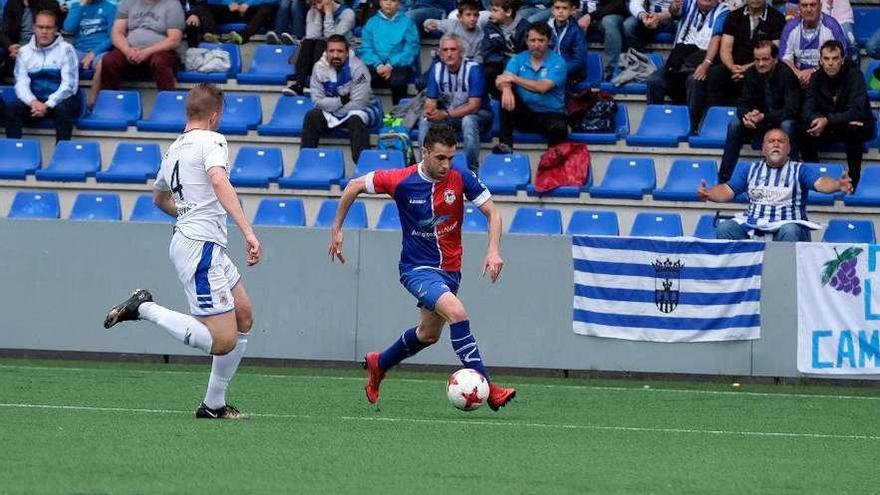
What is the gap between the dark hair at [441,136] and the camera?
996cm

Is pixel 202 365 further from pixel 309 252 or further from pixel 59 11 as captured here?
pixel 59 11

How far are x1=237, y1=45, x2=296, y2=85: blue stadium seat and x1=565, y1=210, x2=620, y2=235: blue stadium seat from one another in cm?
444

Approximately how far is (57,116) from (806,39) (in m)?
8.42

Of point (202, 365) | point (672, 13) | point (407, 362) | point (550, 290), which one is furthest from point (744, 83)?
point (202, 365)

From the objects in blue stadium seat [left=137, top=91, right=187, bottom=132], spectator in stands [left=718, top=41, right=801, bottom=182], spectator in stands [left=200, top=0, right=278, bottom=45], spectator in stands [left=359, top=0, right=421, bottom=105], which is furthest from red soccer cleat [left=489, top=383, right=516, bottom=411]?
spectator in stands [left=200, top=0, right=278, bottom=45]

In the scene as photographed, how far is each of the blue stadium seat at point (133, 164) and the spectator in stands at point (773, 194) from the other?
645 centimetres

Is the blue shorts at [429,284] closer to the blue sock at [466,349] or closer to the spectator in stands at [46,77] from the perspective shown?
the blue sock at [466,349]

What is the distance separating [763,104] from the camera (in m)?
16.6

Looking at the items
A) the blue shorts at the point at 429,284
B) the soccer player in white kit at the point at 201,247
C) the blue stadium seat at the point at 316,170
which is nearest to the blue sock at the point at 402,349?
the blue shorts at the point at 429,284

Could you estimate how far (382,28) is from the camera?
18062 millimetres

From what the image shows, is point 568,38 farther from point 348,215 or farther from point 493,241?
point 493,241

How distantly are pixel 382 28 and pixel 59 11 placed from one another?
4.55m

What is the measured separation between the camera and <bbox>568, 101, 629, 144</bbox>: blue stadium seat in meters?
17.5

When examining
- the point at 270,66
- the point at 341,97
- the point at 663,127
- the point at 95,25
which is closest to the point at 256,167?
the point at 341,97
